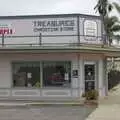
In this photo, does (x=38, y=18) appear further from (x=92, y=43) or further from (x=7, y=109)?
(x=7, y=109)

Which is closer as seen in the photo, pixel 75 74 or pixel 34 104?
pixel 34 104

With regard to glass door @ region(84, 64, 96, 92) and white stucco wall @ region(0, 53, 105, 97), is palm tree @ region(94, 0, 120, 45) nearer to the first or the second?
glass door @ region(84, 64, 96, 92)

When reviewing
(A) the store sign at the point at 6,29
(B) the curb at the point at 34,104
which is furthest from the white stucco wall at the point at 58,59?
(A) the store sign at the point at 6,29

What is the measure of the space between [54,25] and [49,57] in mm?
2130

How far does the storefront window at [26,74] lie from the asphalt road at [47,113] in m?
3.46

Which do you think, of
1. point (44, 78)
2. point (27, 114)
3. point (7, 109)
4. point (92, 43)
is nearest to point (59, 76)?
point (44, 78)

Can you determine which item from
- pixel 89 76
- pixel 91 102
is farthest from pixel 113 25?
pixel 91 102

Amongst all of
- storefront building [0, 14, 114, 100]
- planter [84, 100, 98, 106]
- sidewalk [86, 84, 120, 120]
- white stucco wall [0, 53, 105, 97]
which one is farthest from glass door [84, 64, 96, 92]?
planter [84, 100, 98, 106]

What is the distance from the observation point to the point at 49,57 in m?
27.0

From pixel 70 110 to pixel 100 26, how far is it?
7958 mm

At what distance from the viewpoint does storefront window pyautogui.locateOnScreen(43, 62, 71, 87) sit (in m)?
26.9

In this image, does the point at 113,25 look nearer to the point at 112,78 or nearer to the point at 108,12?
the point at 108,12

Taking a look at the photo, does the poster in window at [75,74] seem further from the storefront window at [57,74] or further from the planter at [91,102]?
the planter at [91,102]

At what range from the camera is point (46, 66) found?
89.5ft
